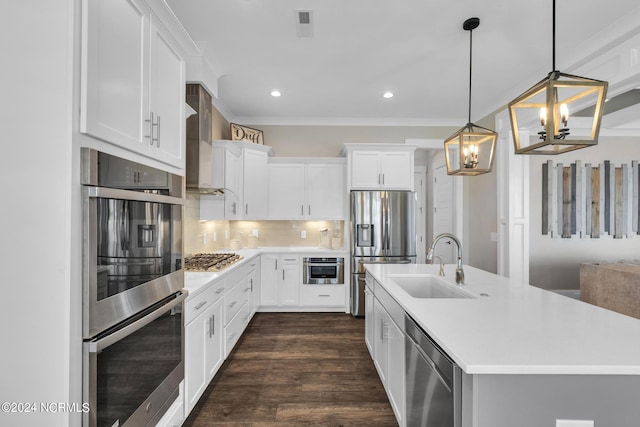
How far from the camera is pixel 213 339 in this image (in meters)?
2.35

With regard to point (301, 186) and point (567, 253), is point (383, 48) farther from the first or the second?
point (567, 253)

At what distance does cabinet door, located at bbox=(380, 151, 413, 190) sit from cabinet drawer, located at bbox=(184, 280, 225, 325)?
267 centimetres

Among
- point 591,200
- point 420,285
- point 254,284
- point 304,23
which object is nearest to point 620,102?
point 591,200

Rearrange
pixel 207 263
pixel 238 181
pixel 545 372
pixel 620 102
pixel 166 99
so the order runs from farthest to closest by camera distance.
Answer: pixel 238 181, pixel 620 102, pixel 207 263, pixel 166 99, pixel 545 372

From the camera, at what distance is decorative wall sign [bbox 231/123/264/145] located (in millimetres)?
4234

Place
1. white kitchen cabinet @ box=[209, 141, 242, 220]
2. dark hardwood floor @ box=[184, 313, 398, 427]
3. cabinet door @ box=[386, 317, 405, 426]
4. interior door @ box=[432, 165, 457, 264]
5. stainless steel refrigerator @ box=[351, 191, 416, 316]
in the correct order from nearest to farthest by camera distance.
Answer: cabinet door @ box=[386, 317, 405, 426]
dark hardwood floor @ box=[184, 313, 398, 427]
white kitchen cabinet @ box=[209, 141, 242, 220]
stainless steel refrigerator @ box=[351, 191, 416, 316]
interior door @ box=[432, 165, 457, 264]

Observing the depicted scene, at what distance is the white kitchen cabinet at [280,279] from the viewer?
428cm

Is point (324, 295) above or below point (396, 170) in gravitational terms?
below

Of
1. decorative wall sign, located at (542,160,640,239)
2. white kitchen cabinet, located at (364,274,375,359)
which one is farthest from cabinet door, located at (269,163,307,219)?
decorative wall sign, located at (542,160,640,239)

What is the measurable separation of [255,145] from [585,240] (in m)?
5.42

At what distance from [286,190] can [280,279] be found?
1262 millimetres

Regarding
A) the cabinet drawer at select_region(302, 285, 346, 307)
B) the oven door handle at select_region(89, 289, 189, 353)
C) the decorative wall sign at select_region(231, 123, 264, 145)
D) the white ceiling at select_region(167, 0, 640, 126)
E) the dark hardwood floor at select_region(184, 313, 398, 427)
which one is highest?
the white ceiling at select_region(167, 0, 640, 126)

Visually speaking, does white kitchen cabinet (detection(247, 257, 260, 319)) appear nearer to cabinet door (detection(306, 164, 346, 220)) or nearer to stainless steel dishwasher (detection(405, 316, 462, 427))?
cabinet door (detection(306, 164, 346, 220))

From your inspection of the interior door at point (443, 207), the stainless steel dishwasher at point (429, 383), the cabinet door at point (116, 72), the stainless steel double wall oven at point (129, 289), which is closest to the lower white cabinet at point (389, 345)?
the stainless steel dishwasher at point (429, 383)
